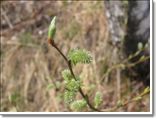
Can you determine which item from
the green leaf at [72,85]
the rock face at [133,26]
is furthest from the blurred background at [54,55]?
the green leaf at [72,85]

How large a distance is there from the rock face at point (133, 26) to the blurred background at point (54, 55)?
12 millimetres

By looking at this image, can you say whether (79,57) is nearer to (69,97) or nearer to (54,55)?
(69,97)

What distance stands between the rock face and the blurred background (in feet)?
0.04

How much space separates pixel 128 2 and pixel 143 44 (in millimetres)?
197

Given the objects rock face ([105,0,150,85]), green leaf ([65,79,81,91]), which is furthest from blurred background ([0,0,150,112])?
green leaf ([65,79,81,91])

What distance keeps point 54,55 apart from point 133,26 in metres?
0.49

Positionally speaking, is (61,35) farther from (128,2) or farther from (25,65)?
(128,2)

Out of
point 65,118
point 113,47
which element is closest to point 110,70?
point 113,47

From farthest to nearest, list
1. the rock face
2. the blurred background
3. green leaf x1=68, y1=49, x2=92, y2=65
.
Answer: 1. the blurred background
2. the rock face
3. green leaf x1=68, y1=49, x2=92, y2=65

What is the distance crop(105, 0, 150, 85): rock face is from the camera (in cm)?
150

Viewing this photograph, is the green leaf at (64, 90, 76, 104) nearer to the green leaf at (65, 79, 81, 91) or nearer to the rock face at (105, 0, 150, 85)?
the green leaf at (65, 79, 81, 91)

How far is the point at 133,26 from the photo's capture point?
156 cm

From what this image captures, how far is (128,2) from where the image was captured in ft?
4.85

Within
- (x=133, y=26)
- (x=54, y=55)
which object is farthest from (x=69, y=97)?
(x=54, y=55)
